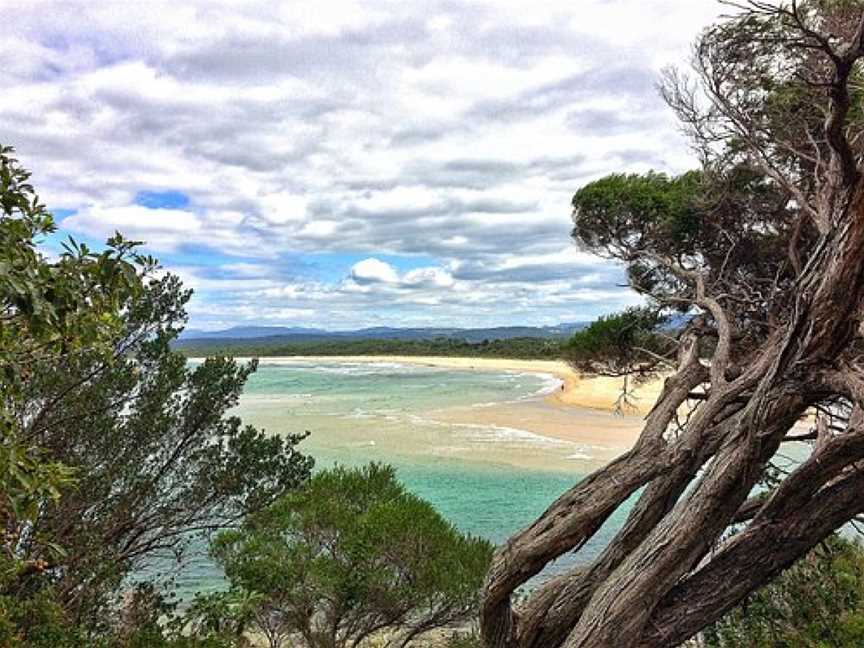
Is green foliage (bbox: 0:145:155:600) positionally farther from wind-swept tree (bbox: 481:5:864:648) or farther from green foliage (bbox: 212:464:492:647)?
green foliage (bbox: 212:464:492:647)

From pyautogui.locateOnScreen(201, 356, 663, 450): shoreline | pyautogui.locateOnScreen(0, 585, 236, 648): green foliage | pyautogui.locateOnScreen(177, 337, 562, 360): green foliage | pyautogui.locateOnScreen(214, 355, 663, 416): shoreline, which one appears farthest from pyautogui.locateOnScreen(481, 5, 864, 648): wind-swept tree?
pyautogui.locateOnScreen(177, 337, 562, 360): green foliage

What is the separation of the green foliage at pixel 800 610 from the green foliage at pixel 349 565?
2.55 m

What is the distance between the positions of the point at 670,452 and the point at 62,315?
3202 millimetres

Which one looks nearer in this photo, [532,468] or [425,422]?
[532,468]

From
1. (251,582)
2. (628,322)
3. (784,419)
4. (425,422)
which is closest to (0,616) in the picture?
(251,582)

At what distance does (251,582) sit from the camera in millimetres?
6699

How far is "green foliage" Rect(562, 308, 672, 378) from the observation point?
745cm

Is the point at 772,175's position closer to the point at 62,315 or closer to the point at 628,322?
the point at 628,322

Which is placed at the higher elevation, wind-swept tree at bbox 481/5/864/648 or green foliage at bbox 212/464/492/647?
wind-swept tree at bbox 481/5/864/648

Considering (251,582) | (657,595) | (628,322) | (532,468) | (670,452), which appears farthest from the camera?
(532,468)

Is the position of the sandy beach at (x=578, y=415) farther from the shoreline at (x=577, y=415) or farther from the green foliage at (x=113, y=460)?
the green foliage at (x=113, y=460)

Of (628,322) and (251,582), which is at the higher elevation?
(628,322)

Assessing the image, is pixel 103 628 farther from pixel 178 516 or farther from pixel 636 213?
pixel 636 213

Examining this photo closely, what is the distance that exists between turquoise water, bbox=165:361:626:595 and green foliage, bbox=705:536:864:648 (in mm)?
5871
